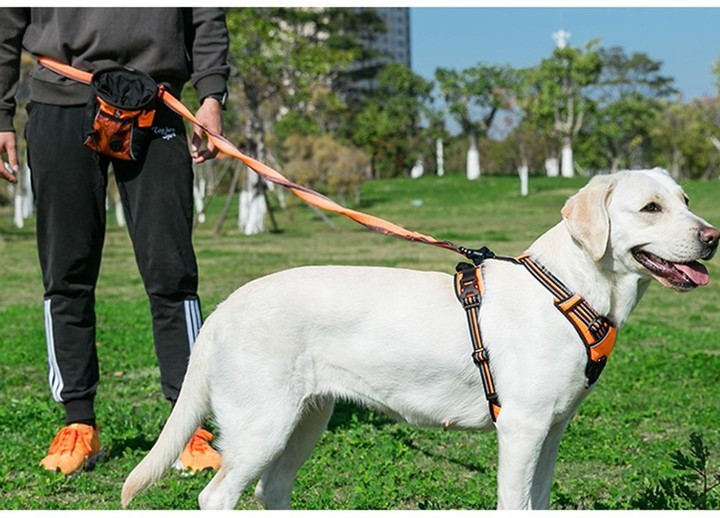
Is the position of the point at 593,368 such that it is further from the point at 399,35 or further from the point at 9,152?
the point at 399,35

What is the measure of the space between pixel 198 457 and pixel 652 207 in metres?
2.38

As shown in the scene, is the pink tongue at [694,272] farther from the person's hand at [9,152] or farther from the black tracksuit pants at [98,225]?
the person's hand at [9,152]

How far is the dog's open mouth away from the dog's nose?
0.29 ft

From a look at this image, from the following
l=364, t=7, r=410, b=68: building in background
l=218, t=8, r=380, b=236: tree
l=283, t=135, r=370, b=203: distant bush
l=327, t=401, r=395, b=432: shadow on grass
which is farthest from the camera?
l=364, t=7, r=410, b=68: building in background

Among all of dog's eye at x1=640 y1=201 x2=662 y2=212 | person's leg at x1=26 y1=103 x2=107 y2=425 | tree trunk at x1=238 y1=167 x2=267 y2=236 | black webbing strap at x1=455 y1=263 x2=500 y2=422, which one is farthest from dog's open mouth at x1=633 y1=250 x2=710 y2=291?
tree trunk at x1=238 y1=167 x2=267 y2=236

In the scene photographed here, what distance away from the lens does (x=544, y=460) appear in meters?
3.30

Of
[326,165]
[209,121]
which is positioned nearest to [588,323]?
[209,121]

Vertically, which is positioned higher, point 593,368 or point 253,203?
point 593,368

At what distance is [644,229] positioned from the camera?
3.16 meters

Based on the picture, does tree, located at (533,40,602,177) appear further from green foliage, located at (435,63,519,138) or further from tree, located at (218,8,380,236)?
tree, located at (218,8,380,236)

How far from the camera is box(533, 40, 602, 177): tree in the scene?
54.3 m

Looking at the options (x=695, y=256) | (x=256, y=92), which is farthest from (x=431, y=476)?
(x=256, y=92)

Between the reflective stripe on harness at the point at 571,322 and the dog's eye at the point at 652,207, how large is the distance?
0.37 metres

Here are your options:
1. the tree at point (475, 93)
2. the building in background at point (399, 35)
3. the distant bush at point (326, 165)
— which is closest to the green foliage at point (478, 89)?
the tree at point (475, 93)
